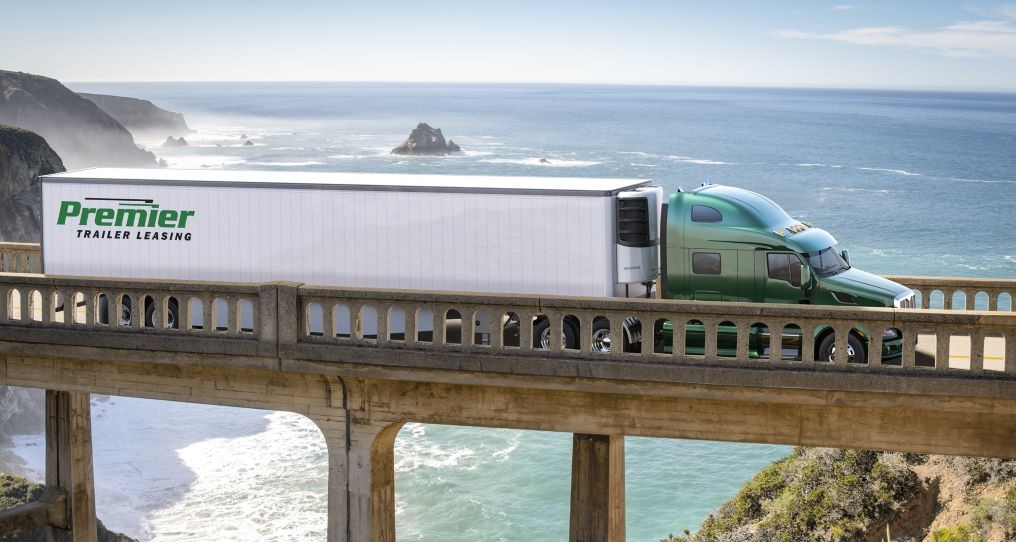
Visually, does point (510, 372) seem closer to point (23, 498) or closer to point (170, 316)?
point (170, 316)

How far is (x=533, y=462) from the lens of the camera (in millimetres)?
61031

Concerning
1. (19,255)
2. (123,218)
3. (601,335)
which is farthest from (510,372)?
(19,255)

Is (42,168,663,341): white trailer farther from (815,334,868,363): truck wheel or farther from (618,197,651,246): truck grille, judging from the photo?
(815,334,868,363): truck wheel

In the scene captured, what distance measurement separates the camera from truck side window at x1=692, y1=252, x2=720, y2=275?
18375mm

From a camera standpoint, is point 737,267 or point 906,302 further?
point 737,267

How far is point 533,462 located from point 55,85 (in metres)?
149

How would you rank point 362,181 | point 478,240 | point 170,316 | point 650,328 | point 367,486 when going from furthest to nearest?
point 170,316
point 362,181
point 478,240
point 367,486
point 650,328

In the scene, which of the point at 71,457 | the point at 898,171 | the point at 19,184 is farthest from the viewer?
the point at 898,171

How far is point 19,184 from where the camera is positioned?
88125 mm

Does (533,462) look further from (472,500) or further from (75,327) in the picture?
(75,327)

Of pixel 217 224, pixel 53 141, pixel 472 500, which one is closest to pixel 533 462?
pixel 472 500

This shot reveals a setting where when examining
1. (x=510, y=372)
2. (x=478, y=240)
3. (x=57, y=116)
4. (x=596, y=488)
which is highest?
(x=57, y=116)

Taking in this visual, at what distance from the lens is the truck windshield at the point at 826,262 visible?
59.8 ft

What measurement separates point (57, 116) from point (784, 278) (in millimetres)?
180395
